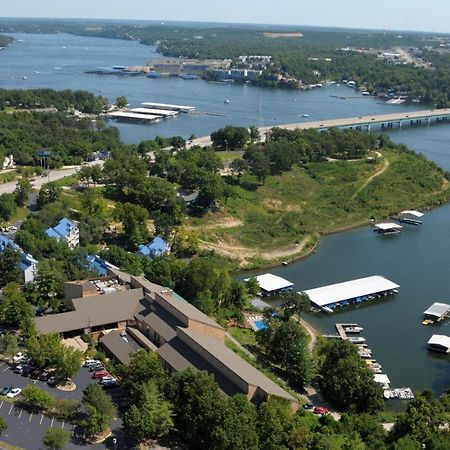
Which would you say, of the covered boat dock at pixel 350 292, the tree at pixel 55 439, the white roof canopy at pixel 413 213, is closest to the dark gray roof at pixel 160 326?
the tree at pixel 55 439

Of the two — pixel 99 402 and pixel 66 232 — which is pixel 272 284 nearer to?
pixel 66 232

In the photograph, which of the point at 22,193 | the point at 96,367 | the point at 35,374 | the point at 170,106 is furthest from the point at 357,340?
the point at 170,106

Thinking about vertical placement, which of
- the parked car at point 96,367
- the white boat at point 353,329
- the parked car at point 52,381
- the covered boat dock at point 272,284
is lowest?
the white boat at point 353,329

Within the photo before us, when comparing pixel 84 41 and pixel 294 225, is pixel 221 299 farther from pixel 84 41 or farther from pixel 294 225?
pixel 84 41

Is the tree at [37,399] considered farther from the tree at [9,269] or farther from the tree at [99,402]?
the tree at [9,269]

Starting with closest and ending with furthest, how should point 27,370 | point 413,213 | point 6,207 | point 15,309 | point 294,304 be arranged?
1. point 27,370
2. point 15,309
3. point 294,304
4. point 6,207
5. point 413,213

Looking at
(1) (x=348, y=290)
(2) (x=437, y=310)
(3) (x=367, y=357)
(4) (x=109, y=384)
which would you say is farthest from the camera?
(1) (x=348, y=290)
